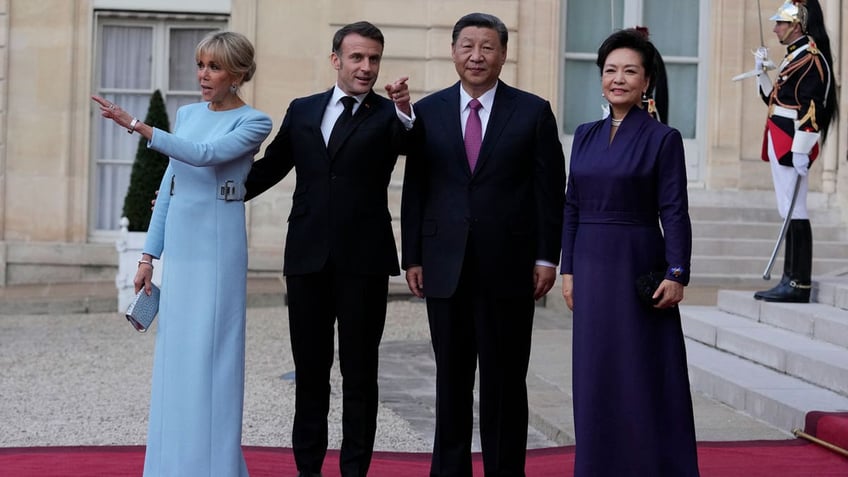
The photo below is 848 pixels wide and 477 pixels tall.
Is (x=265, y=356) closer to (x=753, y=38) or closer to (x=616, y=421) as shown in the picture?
(x=616, y=421)

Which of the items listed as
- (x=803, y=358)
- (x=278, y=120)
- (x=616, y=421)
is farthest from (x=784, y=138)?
(x=278, y=120)

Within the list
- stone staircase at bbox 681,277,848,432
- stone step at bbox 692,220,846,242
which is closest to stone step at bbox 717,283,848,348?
stone staircase at bbox 681,277,848,432

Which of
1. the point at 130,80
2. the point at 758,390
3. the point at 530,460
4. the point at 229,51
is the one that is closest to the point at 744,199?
the point at 130,80

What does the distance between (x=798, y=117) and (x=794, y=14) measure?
606 millimetres

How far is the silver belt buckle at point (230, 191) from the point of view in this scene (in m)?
4.98

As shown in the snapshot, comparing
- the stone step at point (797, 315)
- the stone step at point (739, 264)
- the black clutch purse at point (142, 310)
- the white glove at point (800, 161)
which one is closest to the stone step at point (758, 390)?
the stone step at point (797, 315)

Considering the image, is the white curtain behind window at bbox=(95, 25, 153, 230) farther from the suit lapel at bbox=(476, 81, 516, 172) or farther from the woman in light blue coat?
the suit lapel at bbox=(476, 81, 516, 172)

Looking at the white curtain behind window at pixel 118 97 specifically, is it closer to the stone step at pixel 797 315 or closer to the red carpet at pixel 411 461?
the stone step at pixel 797 315

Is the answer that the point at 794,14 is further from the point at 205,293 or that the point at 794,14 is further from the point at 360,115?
the point at 205,293

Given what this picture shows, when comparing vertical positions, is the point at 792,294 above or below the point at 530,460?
above

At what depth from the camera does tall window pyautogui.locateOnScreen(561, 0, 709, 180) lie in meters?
13.5

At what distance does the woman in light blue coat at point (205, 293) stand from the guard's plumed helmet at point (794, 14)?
4372 millimetres

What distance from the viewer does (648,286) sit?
15.5ft

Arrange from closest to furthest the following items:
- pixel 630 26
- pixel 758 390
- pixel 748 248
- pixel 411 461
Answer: pixel 411 461 < pixel 758 390 < pixel 748 248 < pixel 630 26
